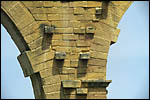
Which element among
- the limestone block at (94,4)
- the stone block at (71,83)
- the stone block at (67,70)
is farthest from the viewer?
the limestone block at (94,4)

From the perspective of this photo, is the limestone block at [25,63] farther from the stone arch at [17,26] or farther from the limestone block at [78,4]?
the limestone block at [78,4]

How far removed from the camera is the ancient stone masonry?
32.3 ft

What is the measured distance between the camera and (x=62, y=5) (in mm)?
10039

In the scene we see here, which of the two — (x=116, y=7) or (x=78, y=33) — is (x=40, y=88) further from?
(x=116, y=7)

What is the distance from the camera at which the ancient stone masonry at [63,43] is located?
9859 millimetres

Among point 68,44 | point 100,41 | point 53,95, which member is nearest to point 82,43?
point 68,44

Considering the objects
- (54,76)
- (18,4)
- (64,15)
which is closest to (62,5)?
(64,15)

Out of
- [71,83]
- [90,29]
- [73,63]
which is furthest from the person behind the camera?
[90,29]

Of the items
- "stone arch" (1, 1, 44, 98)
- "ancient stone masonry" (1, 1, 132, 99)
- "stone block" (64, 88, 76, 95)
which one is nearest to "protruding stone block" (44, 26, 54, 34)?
"ancient stone masonry" (1, 1, 132, 99)

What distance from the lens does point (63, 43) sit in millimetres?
9969

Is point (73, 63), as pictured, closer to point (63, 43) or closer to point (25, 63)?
point (63, 43)

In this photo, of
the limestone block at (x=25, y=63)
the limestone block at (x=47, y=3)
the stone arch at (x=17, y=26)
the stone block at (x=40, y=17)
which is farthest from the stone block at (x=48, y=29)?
the limestone block at (x=25, y=63)

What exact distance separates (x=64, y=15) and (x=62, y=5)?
25cm

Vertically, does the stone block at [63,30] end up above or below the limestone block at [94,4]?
below
